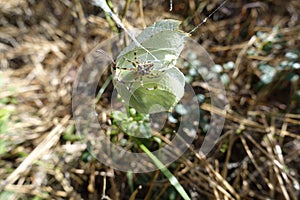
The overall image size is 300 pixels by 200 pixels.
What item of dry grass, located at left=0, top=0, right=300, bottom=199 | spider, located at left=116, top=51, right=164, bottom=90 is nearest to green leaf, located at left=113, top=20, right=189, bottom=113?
spider, located at left=116, top=51, right=164, bottom=90

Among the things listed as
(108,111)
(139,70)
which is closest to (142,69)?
(139,70)

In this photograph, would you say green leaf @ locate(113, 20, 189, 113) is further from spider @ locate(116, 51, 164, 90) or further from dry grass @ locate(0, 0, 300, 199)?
Answer: dry grass @ locate(0, 0, 300, 199)

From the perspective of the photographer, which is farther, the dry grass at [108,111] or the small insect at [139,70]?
the dry grass at [108,111]

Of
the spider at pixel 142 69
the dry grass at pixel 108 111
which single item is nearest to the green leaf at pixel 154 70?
the spider at pixel 142 69

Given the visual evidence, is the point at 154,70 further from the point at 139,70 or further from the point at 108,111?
the point at 108,111

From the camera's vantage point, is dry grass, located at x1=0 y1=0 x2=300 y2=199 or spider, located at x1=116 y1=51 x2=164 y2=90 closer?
spider, located at x1=116 y1=51 x2=164 y2=90

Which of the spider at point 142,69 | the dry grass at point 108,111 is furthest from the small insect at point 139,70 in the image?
the dry grass at point 108,111

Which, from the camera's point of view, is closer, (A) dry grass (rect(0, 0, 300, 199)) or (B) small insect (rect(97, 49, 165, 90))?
(B) small insect (rect(97, 49, 165, 90))

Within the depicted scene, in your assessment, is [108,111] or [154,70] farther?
[108,111]

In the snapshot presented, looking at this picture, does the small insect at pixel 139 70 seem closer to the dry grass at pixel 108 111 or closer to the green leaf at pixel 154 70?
the green leaf at pixel 154 70
